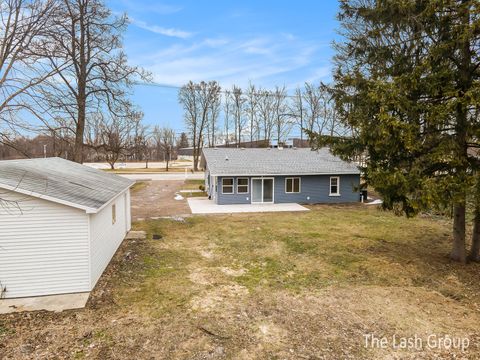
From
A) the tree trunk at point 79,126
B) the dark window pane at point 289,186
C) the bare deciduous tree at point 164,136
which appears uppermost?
the bare deciduous tree at point 164,136

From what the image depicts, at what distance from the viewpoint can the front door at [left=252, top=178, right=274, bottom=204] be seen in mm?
20438

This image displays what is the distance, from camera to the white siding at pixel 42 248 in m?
7.02

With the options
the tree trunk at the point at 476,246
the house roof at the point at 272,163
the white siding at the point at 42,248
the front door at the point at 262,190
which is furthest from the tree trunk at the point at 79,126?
the tree trunk at the point at 476,246

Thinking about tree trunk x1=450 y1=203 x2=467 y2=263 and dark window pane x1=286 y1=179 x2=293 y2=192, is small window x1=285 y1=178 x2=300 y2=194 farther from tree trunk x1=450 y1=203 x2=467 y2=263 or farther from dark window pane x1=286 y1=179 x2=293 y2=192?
tree trunk x1=450 y1=203 x2=467 y2=263

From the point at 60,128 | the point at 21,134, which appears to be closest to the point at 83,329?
the point at 21,134

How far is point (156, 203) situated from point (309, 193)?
1097 centimetres

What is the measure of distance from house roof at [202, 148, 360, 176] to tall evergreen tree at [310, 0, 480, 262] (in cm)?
1077

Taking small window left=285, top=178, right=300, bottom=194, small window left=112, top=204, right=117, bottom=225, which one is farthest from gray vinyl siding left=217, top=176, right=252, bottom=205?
small window left=112, top=204, right=117, bottom=225

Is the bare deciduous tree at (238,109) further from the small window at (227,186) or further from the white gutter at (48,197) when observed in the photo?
the white gutter at (48,197)

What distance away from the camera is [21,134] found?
682 centimetres

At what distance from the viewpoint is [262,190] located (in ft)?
67.4

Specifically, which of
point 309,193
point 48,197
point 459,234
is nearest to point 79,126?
point 48,197

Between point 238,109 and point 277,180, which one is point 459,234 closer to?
point 277,180

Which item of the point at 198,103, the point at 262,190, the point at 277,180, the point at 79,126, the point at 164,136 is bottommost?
the point at 262,190
